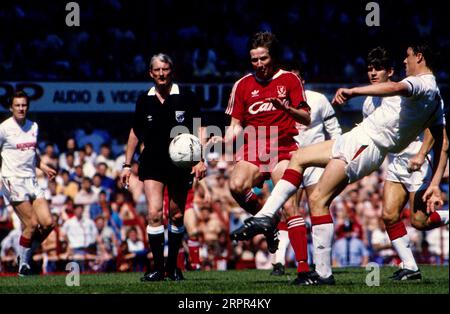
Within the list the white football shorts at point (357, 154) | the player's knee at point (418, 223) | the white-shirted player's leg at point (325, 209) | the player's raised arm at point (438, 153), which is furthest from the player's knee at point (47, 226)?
the player's raised arm at point (438, 153)

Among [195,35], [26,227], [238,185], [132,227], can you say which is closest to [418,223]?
[238,185]

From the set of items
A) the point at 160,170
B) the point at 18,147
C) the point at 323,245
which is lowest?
the point at 323,245

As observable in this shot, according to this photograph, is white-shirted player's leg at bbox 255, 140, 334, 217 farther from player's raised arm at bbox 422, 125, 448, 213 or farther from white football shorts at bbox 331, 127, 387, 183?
player's raised arm at bbox 422, 125, 448, 213

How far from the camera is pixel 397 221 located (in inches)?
439

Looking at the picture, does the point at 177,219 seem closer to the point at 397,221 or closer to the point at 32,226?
the point at 397,221

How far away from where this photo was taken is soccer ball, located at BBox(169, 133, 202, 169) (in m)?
10.5

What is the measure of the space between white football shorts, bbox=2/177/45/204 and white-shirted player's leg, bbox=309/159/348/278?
5.28m

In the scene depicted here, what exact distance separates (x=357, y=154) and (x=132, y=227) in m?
9.16

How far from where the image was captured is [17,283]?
10945mm

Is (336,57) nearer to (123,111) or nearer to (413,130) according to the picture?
(123,111)

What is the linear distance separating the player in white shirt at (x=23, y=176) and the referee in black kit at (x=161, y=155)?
2642 millimetres

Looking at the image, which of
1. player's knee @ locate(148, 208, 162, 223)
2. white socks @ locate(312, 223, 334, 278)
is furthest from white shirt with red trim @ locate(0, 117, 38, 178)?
white socks @ locate(312, 223, 334, 278)

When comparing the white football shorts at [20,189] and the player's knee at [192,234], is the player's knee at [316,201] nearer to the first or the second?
the white football shorts at [20,189]

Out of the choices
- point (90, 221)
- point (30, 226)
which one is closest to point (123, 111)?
point (90, 221)
